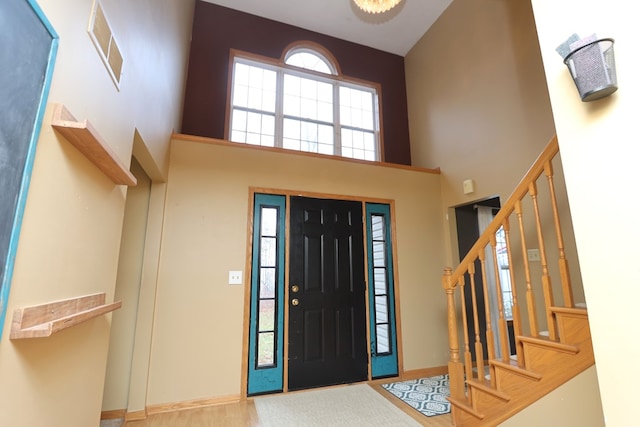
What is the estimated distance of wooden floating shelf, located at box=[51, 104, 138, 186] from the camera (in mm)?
974

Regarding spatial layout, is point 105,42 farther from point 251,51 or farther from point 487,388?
point 251,51

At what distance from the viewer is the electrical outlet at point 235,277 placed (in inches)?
115

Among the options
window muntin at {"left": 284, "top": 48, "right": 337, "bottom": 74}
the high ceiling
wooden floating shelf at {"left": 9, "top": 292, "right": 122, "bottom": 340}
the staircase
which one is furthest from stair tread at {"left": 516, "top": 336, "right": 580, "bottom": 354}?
the high ceiling

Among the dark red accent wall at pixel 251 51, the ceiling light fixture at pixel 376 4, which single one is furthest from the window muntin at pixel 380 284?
the ceiling light fixture at pixel 376 4

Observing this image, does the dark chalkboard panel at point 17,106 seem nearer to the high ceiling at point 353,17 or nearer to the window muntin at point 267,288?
the window muntin at point 267,288

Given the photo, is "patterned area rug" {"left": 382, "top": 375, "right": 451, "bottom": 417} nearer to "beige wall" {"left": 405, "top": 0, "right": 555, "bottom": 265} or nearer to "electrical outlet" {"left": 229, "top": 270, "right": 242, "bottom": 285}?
"beige wall" {"left": 405, "top": 0, "right": 555, "bottom": 265}

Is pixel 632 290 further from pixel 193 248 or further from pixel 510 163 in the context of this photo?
pixel 193 248

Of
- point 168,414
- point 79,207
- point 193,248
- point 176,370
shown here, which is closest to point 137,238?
point 193,248

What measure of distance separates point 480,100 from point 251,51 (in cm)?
308

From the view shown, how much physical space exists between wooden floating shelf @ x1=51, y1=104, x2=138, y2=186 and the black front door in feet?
6.53

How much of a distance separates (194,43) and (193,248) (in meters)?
2.79

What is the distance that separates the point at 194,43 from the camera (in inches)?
152

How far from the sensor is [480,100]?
137 inches

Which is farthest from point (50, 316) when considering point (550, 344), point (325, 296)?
point (325, 296)
